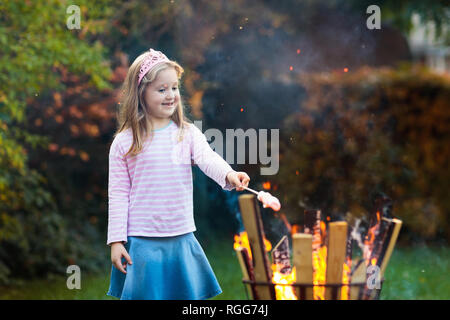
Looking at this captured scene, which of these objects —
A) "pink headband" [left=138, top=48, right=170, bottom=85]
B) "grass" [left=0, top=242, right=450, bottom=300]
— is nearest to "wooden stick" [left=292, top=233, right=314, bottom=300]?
"pink headband" [left=138, top=48, right=170, bottom=85]

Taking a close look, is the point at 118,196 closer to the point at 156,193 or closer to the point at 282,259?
the point at 156,193

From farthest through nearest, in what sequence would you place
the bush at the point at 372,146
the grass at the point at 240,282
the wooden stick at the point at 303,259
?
the bush at the point at 372,146 < the grass at the point at 240,282 < the wooden stick at the point at 303,259

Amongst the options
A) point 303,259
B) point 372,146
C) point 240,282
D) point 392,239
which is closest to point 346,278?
point 392,239

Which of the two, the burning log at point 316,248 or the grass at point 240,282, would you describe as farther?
the grass at point 240,282

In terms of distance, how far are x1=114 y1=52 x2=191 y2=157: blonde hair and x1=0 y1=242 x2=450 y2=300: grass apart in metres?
1.66

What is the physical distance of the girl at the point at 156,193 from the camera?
2.14 m

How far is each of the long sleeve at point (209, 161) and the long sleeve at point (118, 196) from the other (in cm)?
27

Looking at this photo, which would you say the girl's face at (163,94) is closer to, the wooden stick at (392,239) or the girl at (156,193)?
the girl at (156,193)

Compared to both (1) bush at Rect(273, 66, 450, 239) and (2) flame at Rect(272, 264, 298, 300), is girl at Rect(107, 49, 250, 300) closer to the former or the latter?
(2) flame at Rect(272, 264, 298, 300)

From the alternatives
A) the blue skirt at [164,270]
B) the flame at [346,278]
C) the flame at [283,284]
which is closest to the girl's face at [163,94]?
the blue skirt at [164,270]

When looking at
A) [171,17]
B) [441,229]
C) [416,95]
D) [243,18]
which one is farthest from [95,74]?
[441,229]

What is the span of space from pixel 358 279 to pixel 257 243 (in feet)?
1.62

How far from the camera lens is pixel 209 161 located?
2.18 m

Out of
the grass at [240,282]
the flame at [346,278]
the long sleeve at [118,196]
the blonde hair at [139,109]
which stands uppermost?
the blonde hair at [139,109]
